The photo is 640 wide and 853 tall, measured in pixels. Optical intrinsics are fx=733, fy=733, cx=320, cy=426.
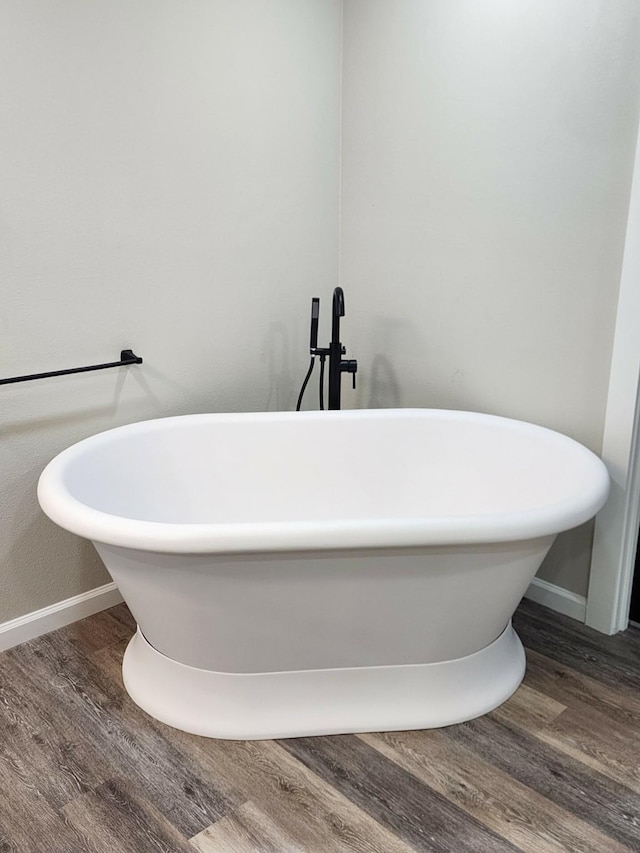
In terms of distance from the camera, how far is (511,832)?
1.50m

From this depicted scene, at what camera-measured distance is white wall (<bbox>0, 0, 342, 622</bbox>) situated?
1.97 m

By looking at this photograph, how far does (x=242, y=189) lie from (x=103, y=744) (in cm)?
171

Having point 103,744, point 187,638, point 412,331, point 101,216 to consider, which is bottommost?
point 103,744

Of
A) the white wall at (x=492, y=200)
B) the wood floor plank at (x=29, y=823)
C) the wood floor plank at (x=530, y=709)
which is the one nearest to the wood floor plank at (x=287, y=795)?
the wood floor plank at (x=29, y=823)

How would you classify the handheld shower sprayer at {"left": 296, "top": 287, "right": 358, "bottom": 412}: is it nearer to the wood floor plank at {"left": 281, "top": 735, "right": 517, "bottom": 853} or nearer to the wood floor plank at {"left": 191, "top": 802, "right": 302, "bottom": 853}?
the wood floor plank at {"left": 281, "top": 735, "right": 517, "bottom": 853}

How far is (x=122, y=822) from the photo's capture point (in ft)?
5.06

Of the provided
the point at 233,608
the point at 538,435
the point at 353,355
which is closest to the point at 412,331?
the point at 353,355

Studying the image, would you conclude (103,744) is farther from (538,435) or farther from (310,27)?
(310,27)

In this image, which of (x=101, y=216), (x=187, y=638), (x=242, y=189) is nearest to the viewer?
(x=187, y=638)

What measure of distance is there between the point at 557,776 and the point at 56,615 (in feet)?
4.82

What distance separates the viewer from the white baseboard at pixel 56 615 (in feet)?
7.04

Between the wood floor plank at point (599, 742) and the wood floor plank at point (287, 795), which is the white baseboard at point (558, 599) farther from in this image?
the wood floor plank at point (287, 795)

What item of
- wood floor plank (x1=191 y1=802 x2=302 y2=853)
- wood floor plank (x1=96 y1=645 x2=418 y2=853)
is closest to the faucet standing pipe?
wood floor plank (x1=96 y1=645 x2=418 y2=853)

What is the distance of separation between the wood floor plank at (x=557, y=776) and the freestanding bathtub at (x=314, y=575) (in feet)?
0.20
